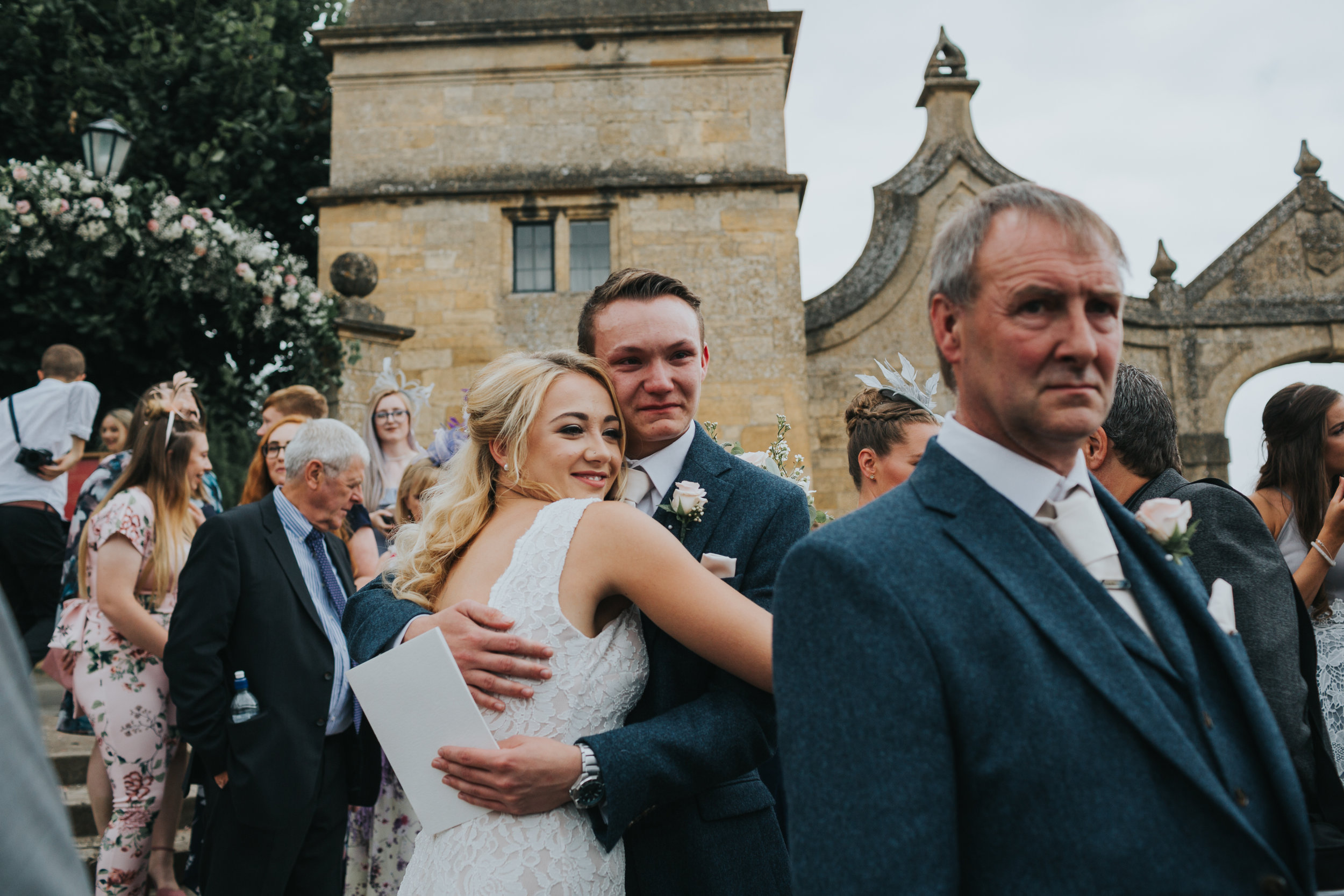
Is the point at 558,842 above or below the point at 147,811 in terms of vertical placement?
above

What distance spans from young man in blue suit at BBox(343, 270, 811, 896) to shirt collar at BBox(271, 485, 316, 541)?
1641 millimetres

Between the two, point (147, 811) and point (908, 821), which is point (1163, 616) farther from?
point (147, 811)

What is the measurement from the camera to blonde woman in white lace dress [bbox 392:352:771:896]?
1.98m

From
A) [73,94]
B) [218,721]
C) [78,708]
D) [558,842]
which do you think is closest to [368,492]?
[78,708]

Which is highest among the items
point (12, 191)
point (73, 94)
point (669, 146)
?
point (73, 94)

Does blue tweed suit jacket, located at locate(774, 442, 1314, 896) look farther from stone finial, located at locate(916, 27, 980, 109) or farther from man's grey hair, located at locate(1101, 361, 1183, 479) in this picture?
stone finial, located at locate(916, 27, 980, 109)

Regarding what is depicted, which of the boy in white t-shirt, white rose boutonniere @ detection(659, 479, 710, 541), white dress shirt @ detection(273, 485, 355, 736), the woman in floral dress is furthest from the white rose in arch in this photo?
the boy in white t-shirt

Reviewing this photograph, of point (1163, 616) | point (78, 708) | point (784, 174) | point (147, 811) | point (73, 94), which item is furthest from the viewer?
point (73, 94)

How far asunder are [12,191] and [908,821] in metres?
10.9

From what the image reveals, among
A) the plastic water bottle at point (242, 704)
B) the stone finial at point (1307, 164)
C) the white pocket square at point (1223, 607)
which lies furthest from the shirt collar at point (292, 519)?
the stone finial at point (1307, 164)

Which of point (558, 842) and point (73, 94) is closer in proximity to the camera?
point (558, 842)

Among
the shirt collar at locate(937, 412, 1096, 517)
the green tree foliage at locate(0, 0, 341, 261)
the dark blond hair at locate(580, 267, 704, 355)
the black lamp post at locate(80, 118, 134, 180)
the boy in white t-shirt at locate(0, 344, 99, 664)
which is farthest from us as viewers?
the green tree foliage at locate(0, 0, 341, 261)

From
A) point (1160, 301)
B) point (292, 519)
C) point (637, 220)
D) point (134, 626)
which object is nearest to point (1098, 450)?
point (292, 519)

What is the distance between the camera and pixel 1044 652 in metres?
1.37
